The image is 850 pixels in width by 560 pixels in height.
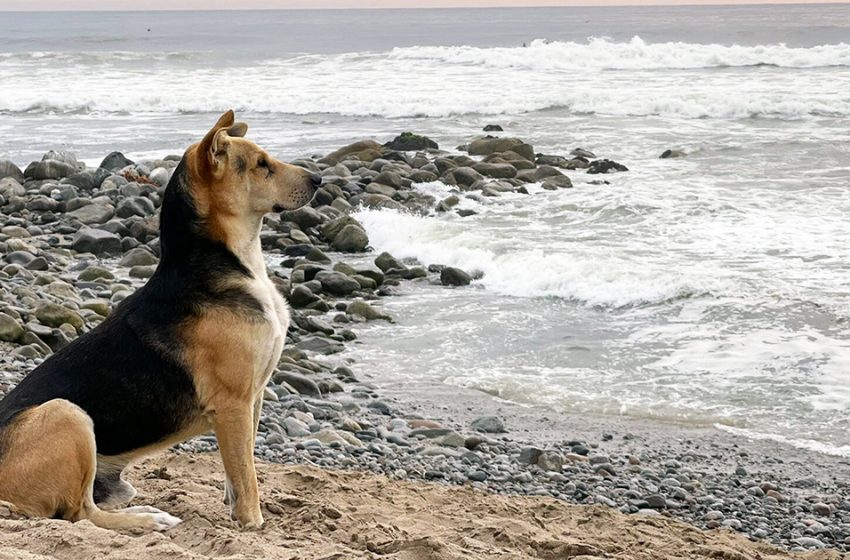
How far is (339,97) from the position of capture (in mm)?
38312

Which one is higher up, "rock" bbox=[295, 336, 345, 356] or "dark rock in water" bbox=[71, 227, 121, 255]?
"dark rock in water" bbox=[71, 227, 121, 255]

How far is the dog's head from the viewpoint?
5.38 metres

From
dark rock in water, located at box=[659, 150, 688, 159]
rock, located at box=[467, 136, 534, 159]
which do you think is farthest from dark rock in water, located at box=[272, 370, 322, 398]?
dark rock in water, located at box=[659, 150, 688, 159]

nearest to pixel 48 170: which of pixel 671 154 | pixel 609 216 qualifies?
pixel 609 216

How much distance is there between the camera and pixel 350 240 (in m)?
16.2

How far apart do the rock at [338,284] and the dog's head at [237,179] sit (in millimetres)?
8240

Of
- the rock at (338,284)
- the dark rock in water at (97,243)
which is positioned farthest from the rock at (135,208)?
the rock at (338,284)

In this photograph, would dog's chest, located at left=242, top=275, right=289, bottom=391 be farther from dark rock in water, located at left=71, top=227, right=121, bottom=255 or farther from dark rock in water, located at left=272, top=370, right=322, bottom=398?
dark rock in water, located at left=71, top=227, right=121, bottom=255

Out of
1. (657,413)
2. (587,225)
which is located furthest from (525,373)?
(587,225)

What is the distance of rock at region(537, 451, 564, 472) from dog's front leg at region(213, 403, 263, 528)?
328 cm

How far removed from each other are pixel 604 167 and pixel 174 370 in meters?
18.5

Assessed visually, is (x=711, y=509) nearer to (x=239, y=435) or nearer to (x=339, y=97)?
(x=239, y=435)

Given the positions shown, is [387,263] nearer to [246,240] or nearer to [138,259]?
[138,259]

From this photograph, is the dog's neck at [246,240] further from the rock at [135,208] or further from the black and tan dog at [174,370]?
the rock at [135,208]
